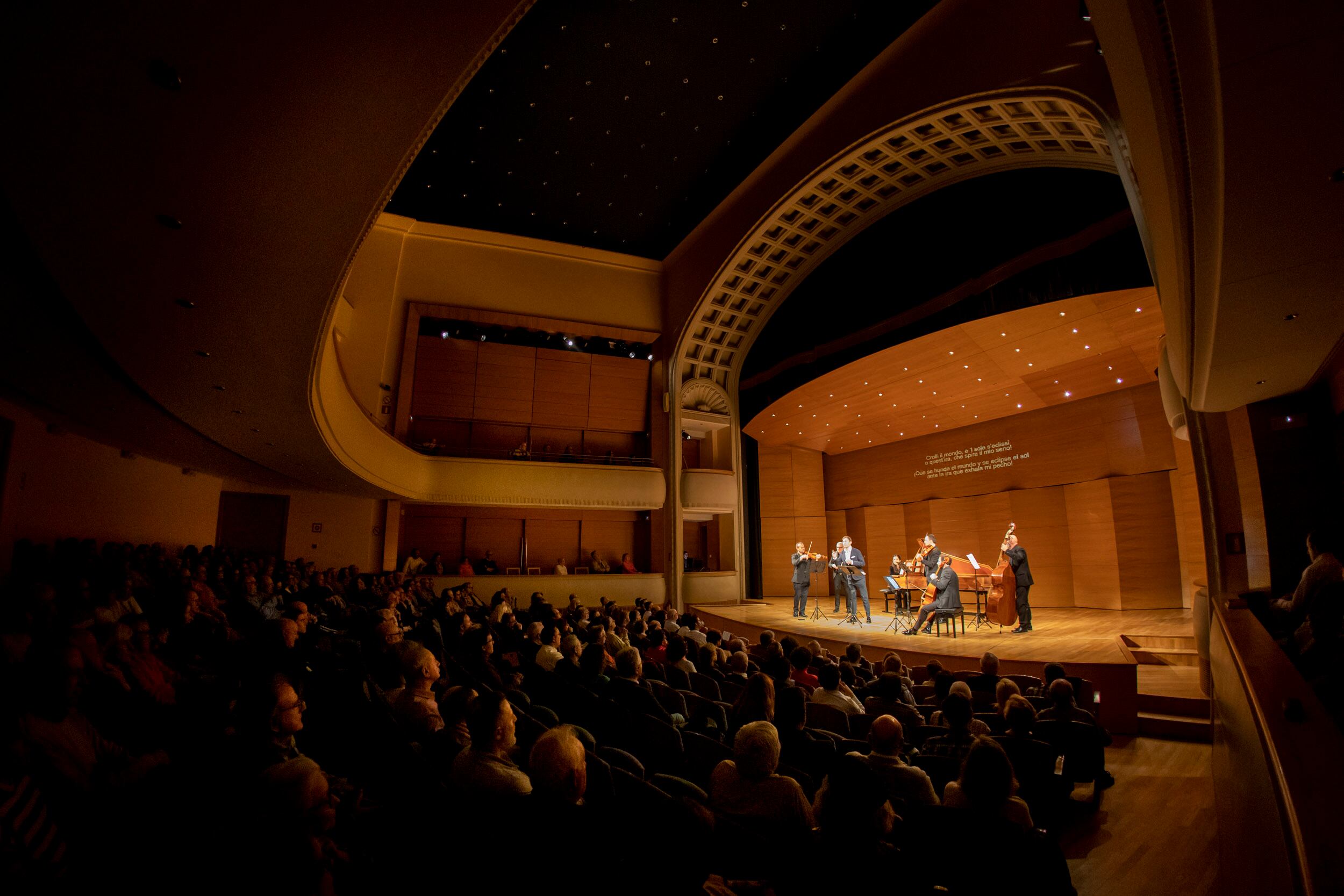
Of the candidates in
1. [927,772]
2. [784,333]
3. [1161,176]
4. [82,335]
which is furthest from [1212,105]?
[784,333]

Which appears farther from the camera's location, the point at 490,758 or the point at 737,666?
the point at 737,666

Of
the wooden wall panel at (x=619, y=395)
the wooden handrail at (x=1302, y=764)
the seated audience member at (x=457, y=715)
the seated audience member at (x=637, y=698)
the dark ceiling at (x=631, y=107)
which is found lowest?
the seated audience member at (x=637, y=698)

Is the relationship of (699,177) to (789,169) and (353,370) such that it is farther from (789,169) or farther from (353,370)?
(353,370)

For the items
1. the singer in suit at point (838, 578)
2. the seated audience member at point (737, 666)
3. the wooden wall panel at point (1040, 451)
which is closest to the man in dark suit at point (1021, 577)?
the singer in suit at point (838, 578)

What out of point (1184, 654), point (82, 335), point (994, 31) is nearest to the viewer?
point (82, 335)

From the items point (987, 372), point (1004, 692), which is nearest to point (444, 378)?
point (987, 372)

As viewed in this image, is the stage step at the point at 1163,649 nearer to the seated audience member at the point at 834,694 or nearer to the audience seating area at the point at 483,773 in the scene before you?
the audience seating area at the point at 483,773

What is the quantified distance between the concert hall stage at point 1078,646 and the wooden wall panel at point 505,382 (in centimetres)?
727

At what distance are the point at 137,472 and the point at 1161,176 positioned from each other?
12614 mm

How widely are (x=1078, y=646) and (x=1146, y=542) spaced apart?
5414 millimetres

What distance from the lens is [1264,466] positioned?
605 centimetres

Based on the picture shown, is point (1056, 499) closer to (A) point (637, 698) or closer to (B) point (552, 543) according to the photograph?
(B) point (552, 543)

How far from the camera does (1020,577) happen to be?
9758 mm

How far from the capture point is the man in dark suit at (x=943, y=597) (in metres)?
9.57
